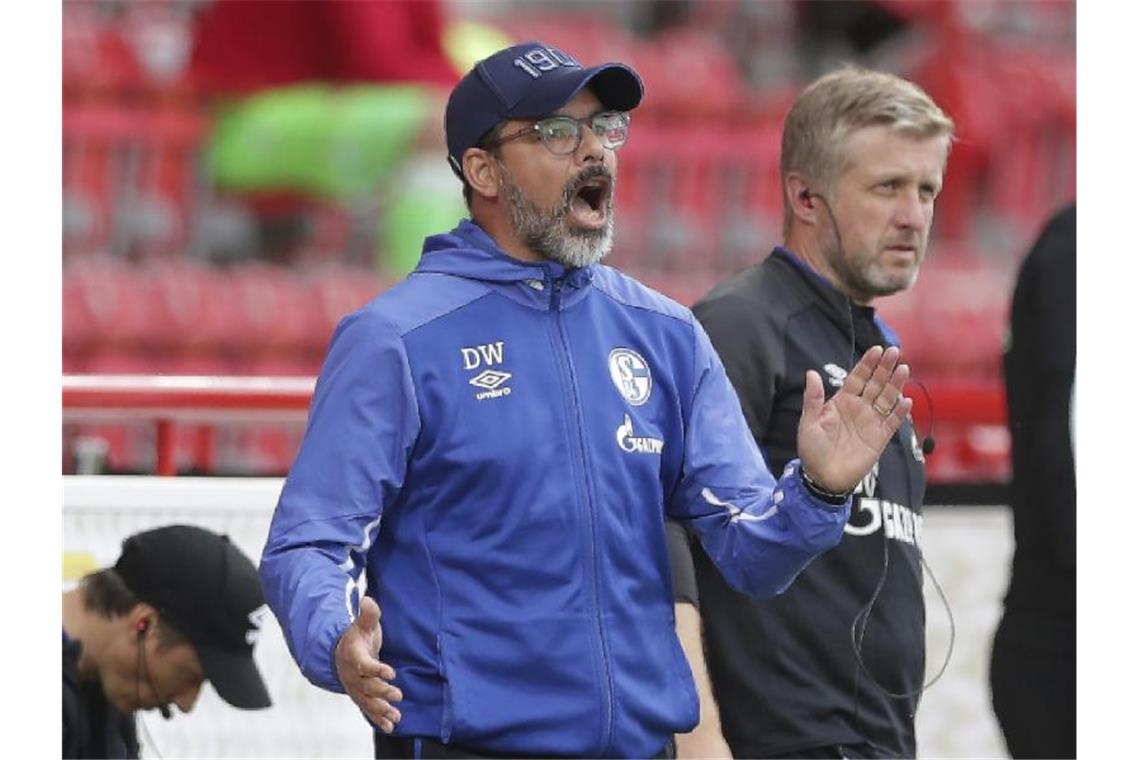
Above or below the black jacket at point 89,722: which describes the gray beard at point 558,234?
above

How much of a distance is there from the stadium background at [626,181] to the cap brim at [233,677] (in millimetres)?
5545

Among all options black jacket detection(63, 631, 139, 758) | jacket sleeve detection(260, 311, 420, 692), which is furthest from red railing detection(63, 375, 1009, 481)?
jacket sleeve detection(260, 311, 420, 692)

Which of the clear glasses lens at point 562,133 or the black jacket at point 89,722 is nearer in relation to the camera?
the clear glasses lens at point 562,133

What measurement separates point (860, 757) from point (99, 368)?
351 inches

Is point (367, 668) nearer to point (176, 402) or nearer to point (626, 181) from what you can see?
point (176, 402)

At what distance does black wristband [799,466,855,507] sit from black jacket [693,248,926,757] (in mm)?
555

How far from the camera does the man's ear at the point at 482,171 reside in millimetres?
3336

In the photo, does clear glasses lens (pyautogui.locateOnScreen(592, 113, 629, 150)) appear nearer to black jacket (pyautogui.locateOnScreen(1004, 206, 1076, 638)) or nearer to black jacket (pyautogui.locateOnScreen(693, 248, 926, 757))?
black jacket (pyautogui.locateOnScreen(693, 248, 926, 757))

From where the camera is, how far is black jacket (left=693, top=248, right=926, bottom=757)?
3.73 metres

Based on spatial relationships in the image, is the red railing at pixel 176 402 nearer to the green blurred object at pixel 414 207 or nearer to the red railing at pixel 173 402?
the red railing at pixel 173 402

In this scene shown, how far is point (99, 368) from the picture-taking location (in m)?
12.1

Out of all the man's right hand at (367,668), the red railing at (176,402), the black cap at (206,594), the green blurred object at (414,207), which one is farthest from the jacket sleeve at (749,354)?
the green blurred object at (414,207)
